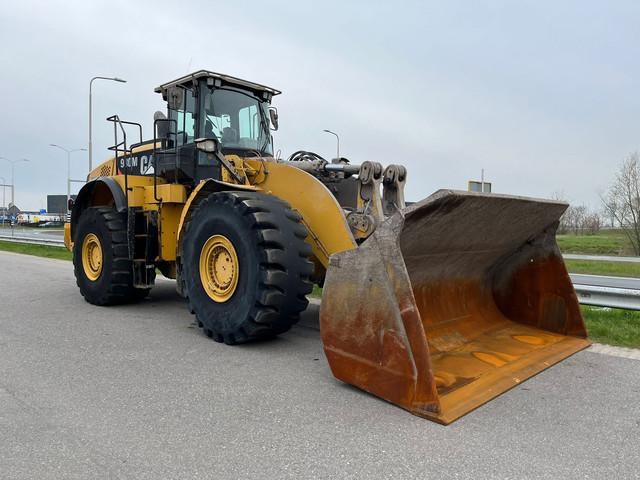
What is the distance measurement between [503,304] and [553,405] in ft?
6.37

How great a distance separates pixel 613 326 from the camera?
6.00 metres

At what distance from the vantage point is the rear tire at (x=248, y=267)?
4707 millimetres

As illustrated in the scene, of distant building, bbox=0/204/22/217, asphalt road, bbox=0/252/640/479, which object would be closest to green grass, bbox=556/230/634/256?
asphalt road, bbox=0/252/640/479

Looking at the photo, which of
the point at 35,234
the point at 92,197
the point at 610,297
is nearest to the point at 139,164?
the point at 92,197

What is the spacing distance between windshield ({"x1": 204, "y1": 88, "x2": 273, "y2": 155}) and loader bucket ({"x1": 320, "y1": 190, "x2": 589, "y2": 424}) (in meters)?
3.21

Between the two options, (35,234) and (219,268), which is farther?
(35,234)

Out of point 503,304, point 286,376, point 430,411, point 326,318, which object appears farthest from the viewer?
point 503,304

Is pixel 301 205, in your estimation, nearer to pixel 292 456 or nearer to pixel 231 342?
pixel 231 342

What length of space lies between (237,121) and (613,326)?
5199 millimetres

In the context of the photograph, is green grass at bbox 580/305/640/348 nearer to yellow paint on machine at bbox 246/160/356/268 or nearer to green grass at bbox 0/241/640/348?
green grass at bbox 0/241/640/348

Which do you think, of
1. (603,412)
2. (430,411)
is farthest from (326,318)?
(603,412)

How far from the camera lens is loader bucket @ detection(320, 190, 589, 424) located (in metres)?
3.46

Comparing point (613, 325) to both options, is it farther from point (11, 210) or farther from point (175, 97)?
point (11, 210)

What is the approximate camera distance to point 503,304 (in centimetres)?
546
